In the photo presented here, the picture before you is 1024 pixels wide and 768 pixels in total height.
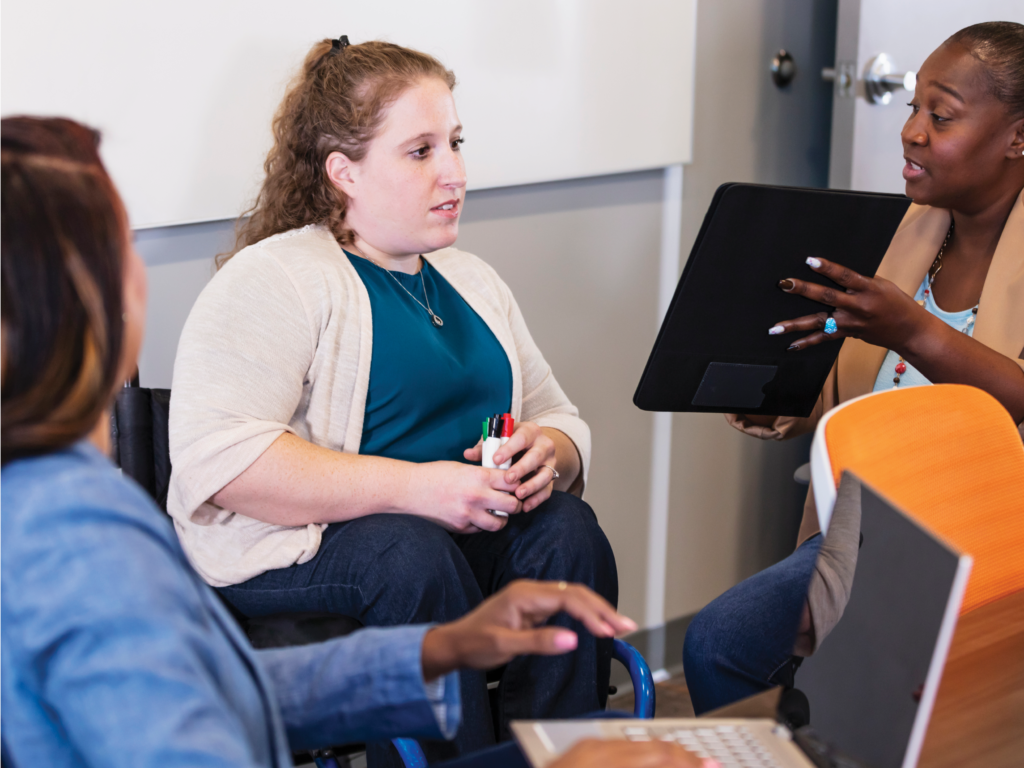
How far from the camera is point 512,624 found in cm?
73

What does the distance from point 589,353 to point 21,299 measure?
162 centimetres

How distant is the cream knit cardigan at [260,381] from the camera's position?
3.99 ft

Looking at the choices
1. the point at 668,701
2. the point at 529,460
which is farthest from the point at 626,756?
the point at 668,701

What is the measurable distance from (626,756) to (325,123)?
3.50 feet

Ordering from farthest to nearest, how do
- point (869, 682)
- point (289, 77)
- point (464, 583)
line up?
1. point (289, 77)
2. point (464, 583)
3. point (869, 682)

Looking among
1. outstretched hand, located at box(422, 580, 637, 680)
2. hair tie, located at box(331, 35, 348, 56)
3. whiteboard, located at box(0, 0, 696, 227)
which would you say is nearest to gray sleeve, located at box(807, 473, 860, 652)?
outstretched hand, located at box(422, 580, 637, 680)

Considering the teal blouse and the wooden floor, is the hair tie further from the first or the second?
the wooden floor

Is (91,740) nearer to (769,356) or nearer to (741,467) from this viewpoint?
(769,356)

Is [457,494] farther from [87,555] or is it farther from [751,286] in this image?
[87,555]

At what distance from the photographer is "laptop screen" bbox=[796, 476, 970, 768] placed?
574 millimetres

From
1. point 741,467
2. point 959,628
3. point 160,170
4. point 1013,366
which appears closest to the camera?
point 959,628

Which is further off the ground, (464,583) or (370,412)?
(370,412)

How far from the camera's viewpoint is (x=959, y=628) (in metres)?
0.92

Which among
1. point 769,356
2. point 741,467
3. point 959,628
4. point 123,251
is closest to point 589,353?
point 741,467
